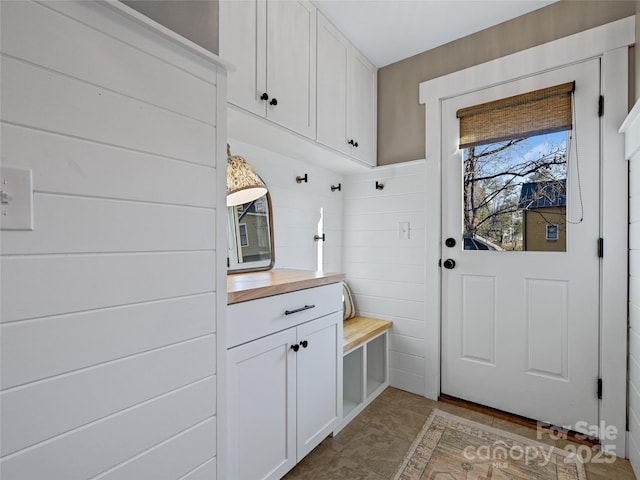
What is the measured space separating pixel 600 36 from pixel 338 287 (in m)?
1.95

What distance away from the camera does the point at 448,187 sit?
2.19m

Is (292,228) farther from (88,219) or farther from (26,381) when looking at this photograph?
(26,381)

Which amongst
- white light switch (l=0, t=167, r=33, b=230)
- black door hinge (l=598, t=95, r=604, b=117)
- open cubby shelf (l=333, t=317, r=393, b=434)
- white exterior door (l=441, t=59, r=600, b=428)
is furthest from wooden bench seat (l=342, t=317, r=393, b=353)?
black door hinge (l=598, t=95, r=604, b=117)

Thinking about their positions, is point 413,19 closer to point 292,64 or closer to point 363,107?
point 363,107

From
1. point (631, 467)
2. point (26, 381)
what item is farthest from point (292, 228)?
point (631, 467)

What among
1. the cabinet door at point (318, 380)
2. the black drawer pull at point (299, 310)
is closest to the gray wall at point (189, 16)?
the black drawer pull at point (299, 310)

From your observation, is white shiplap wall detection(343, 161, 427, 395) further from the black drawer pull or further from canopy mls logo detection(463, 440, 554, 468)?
the black drawer pull

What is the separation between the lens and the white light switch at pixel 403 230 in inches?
91.6

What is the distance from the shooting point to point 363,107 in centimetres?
231

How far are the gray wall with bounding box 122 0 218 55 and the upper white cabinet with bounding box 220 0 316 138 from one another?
0.29 m

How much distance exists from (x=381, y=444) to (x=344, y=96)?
2099mm

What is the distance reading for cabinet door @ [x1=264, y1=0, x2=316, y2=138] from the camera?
1.54 metres

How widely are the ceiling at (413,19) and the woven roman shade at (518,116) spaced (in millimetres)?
494

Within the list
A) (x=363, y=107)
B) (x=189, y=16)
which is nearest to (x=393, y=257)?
(x=363, y=107)
